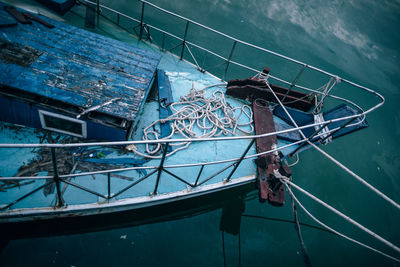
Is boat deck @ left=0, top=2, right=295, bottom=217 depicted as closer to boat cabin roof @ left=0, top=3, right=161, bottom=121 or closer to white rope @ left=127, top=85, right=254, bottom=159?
boat cabin roof @ left=0, top=3, right=161, bottom=121

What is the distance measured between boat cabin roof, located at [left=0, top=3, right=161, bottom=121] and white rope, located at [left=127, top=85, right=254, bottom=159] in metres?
1.13

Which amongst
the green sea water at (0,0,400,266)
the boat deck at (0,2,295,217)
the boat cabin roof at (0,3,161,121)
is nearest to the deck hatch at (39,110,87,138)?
the boat deck at (0,2,295,217)

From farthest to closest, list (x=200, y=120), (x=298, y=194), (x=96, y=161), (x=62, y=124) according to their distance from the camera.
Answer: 1. (x=298, y=194)
2. (x=200, y=120)
3. (x=96, y=161)
4. (x=62, y=124)

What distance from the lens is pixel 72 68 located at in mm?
5273

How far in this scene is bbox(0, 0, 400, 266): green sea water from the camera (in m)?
5.48

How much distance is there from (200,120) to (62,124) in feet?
12.6

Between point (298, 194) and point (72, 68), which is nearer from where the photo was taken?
point (72, 68)

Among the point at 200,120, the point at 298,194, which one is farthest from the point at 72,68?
the point at 298,194

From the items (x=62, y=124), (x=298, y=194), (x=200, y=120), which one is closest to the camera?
(x=62, y=124)

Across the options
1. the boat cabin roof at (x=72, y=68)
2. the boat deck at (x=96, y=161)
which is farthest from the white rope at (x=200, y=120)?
the boat cabin roof at (x=72, y=68)

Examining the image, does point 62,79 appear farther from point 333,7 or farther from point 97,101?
point 333,7

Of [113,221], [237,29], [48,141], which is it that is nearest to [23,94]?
[48,141]

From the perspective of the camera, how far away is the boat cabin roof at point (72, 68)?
469 cm

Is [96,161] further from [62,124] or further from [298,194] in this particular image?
[298,194]
